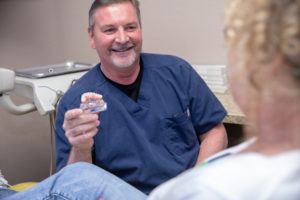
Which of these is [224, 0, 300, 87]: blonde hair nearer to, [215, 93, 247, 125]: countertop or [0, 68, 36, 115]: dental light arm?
[215, 93, 247, 125]: countertop

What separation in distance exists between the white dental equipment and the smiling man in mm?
288

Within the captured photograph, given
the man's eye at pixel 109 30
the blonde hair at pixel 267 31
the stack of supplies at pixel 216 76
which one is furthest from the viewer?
the stack of supplies at pixel 216 76

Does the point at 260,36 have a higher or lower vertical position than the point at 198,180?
higher

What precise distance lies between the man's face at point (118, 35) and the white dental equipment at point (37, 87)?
1.24 ft

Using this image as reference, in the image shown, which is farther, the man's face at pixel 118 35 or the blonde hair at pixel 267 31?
the man's face at pixel 118 35

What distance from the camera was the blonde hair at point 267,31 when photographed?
0.43 m

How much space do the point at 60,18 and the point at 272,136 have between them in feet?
6.96

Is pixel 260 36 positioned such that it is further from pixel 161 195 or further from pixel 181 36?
pixel 181 36

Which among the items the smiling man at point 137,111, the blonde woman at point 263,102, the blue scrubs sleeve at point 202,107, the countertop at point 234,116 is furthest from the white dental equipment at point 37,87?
the blonde woman at point 263,102

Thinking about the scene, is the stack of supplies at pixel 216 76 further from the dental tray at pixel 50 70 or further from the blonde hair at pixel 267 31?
the blonde hair at pixel 267 31

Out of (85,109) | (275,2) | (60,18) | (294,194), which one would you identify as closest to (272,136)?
(294,194)

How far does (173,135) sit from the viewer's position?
1.24 m

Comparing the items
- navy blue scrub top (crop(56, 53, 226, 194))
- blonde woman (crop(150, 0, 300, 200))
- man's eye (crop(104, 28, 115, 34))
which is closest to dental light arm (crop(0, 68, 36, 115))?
navy blue scrub top (crop(56, 53, 226, 194))

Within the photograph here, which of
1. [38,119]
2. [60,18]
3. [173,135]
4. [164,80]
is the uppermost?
[60,18]
